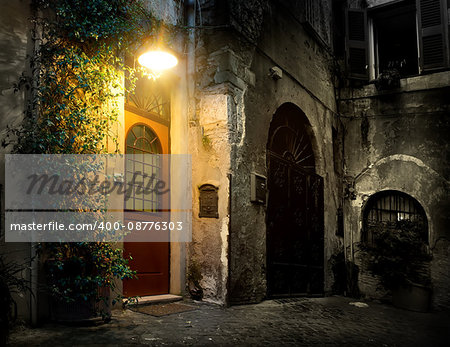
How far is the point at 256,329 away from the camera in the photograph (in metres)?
4.60

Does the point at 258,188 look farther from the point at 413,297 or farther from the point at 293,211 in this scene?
the point at 413,297

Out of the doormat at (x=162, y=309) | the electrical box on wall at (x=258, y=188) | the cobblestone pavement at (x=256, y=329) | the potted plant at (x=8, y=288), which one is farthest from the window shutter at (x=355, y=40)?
the potted plant at (x=8, y=288)

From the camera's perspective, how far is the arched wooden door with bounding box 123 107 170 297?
5.46 metres

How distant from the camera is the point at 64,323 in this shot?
13.3 feet

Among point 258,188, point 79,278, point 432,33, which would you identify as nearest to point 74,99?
point 79,278

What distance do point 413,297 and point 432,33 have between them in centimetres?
525

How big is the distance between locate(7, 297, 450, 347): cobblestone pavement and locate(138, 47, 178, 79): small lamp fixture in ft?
9.68

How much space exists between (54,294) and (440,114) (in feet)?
25.5

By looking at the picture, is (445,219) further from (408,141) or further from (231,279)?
(231,279)

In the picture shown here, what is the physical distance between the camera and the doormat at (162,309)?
196 inches

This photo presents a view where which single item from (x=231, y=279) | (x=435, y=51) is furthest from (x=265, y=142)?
(x=435, y=51)

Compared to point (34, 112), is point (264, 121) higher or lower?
higher

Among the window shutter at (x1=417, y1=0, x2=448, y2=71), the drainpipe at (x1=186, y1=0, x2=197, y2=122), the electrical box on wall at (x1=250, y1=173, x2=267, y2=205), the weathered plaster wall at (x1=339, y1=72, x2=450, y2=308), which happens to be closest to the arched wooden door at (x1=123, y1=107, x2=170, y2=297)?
the drainpipe at (x1=186, y1=0, x2=197, y2=122)

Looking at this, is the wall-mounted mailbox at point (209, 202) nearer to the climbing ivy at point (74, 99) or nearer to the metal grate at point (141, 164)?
the metal grate at point (141, 164)
